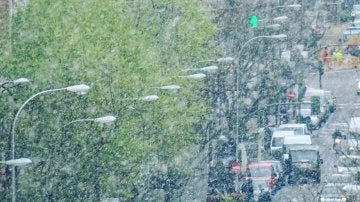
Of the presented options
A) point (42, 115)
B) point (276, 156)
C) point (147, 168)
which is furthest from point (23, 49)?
point (276, 156)

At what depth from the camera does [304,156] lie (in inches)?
2199

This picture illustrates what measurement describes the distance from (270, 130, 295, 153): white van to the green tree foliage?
15743 millimetres

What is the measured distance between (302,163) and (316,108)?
735 inches

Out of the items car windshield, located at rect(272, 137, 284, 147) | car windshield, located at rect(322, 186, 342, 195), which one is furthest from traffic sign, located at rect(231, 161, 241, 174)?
car windshield, located at rect(272, 137, 284, 147)

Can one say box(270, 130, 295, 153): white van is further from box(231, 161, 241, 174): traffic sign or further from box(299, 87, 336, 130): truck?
box(231, 161, 241, 174): traffic sign

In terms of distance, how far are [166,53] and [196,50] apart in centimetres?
176

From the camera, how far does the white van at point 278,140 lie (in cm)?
6108

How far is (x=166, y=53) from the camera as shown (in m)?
49.1

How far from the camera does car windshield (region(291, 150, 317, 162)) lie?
183ft


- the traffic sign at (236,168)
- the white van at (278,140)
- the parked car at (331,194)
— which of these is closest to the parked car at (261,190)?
the traffic sign at (236,168)

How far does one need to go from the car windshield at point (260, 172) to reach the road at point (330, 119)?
0.74m

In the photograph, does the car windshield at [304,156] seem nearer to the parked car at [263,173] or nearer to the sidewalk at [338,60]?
the parked car at [263,173]

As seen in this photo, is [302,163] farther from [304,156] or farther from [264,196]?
[264,196]

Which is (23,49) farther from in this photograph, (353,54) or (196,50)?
(353,54)
